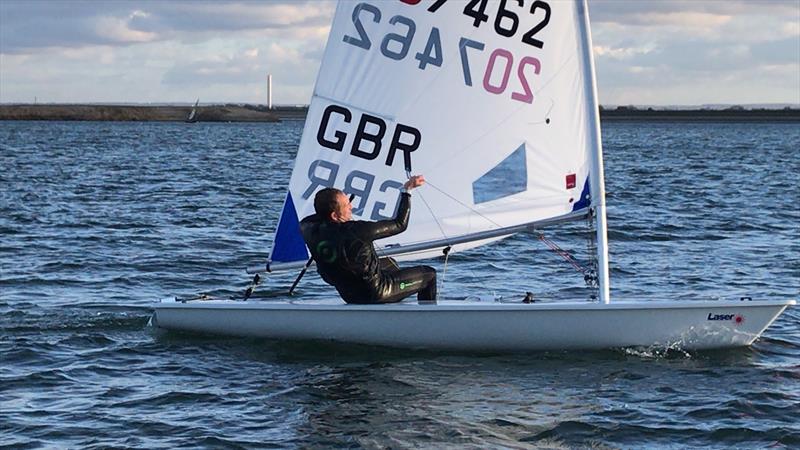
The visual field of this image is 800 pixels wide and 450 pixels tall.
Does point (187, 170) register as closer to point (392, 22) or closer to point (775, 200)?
point (775, 200)

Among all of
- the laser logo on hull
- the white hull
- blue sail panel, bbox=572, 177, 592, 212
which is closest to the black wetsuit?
the white hull

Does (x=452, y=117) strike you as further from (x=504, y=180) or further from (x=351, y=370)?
(x=351, y=370)

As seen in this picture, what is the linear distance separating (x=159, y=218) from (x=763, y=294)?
38.0 ft

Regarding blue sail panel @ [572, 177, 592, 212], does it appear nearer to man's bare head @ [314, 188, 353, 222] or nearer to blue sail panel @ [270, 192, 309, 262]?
man's bare head @ [314, 188, 353, 222]

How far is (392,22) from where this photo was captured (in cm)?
1005

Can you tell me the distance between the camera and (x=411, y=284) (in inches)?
392

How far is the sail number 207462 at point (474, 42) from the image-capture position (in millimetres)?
9758

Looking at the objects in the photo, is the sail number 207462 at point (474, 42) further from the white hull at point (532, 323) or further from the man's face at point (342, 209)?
the white hull at point (532, 323)

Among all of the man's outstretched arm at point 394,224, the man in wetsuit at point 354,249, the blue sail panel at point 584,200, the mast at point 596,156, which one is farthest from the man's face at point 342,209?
the mast at point 596,156

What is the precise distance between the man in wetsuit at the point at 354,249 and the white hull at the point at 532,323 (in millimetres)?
137

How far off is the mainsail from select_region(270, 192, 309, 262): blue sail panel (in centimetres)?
1

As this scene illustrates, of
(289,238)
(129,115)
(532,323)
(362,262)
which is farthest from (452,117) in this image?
(129,115)

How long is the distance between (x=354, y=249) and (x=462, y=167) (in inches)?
55.9

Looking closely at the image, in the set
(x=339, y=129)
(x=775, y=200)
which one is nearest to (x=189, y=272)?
(x=339, y=129)
